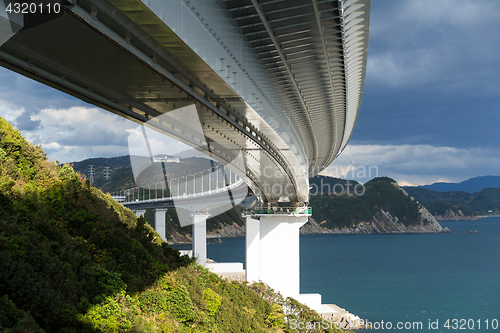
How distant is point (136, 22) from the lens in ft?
19.8

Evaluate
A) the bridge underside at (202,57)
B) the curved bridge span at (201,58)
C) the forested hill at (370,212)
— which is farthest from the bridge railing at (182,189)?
the forested hill at (370,212)

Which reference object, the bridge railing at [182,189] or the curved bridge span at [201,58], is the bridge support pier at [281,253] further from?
the curved bridge span at [201,58]

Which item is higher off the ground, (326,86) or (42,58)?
(326,86)

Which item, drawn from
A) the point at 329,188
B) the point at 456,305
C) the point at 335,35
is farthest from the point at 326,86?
the point at 329,188

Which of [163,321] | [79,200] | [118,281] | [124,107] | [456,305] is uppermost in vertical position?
A: [124,107]

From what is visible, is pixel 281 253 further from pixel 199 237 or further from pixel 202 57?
pixel 202 57

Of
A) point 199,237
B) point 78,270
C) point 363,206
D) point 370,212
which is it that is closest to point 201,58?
point 78,270

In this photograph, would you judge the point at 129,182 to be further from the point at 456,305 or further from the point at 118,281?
the point at 118,281

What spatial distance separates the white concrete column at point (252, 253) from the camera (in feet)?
106

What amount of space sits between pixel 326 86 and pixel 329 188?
529ft

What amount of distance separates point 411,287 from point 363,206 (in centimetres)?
10501

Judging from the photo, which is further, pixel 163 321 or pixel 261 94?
pixel 261 94

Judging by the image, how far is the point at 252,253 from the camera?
3309cm

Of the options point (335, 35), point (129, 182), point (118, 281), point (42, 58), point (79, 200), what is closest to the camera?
point (42, 58)
